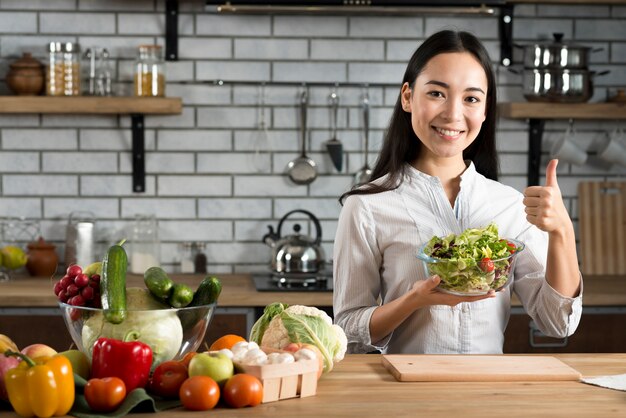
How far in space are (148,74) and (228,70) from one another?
37 cm

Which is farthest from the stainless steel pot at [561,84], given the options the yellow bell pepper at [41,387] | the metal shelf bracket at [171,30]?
the yellow bell pepper at [41,387]

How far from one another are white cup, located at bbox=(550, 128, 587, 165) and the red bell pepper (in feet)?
9.33

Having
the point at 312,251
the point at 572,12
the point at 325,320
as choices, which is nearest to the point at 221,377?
the point at 325,320

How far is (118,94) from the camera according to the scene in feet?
13.8

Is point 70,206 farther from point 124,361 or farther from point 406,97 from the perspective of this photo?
point 124,361

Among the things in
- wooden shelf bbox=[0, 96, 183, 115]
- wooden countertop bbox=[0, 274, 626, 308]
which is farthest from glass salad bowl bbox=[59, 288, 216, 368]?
wooden shelf bbox=[0, 96, 183, 115]

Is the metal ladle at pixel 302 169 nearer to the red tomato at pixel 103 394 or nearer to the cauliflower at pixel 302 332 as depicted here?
the cauliflower at pixel 302 332

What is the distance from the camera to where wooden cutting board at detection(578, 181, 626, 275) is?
4.30 m

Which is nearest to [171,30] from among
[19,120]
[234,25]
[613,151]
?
[234,25]

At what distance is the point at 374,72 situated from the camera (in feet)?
14.0

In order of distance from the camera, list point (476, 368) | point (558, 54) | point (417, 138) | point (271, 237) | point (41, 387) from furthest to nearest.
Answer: point (271, 237) → point (558, 54) → point (417, 138) → point (476, 368) → point (41, 387)

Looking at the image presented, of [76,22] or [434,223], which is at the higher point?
[76,22]

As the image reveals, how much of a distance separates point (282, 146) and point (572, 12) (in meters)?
1.42

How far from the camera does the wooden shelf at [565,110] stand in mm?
4105
